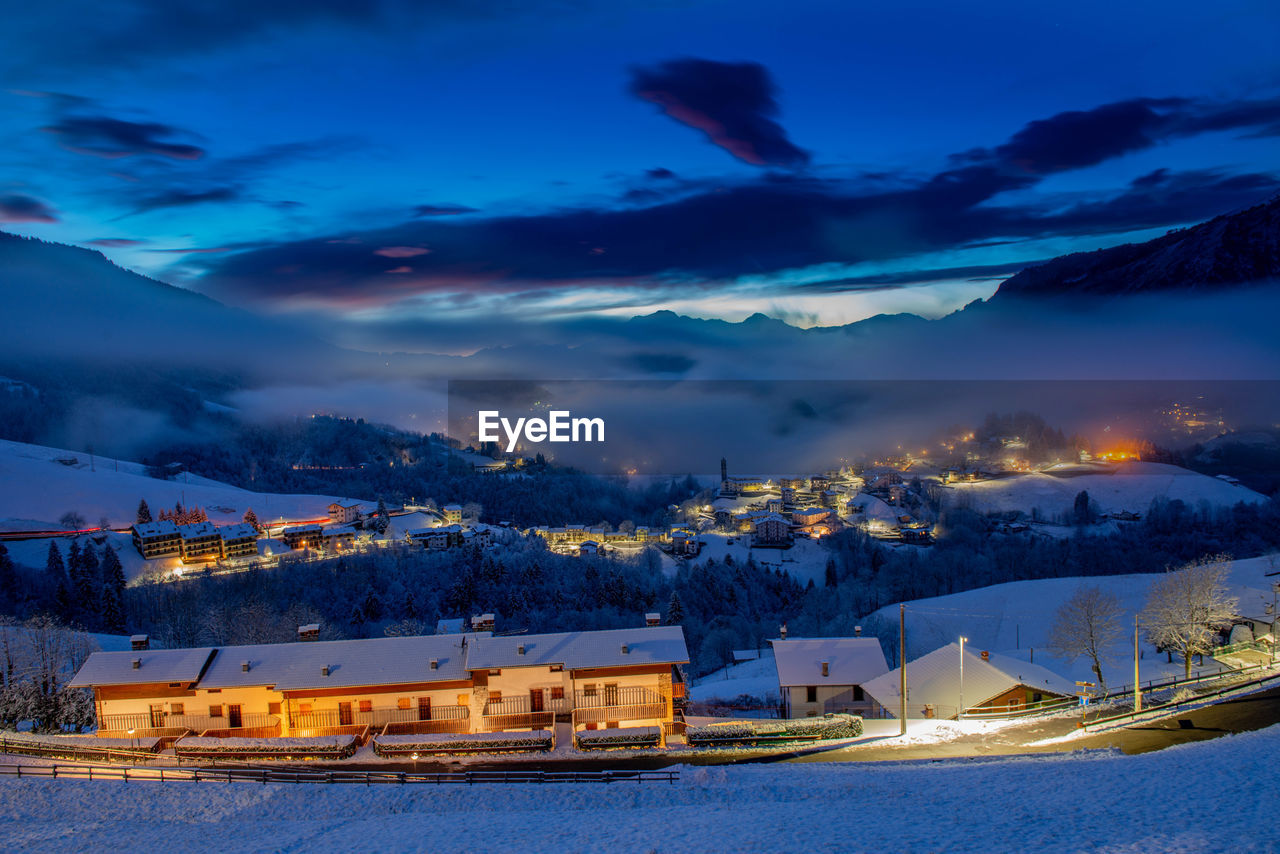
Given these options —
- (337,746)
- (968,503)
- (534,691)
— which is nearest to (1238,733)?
(534,691)

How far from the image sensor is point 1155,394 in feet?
387

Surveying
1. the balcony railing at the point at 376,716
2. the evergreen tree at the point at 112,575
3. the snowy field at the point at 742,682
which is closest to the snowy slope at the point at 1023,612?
the snowy field at the point at 742,682

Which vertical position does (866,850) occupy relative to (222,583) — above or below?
above

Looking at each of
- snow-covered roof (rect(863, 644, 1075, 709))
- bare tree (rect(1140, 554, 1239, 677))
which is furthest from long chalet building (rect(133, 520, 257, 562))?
bare tree (rect(1140, 554, 1239, 677))

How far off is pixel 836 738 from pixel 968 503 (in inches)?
4568

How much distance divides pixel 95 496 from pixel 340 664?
132812 millimetres

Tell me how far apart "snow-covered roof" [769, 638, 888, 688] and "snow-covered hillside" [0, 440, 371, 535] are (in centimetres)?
11880

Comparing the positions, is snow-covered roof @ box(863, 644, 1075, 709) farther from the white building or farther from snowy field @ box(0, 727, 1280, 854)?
snowy field @ box(0, 727, 1280, 854)

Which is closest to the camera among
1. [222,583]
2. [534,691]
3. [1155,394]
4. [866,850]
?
[866,850]

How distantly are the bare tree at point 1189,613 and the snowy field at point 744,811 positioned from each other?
13.9 m

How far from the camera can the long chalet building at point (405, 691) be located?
970 inches

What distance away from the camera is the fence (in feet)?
62.9

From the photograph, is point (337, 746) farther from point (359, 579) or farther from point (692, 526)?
point (692, 526)

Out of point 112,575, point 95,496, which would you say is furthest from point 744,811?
point 95,496
